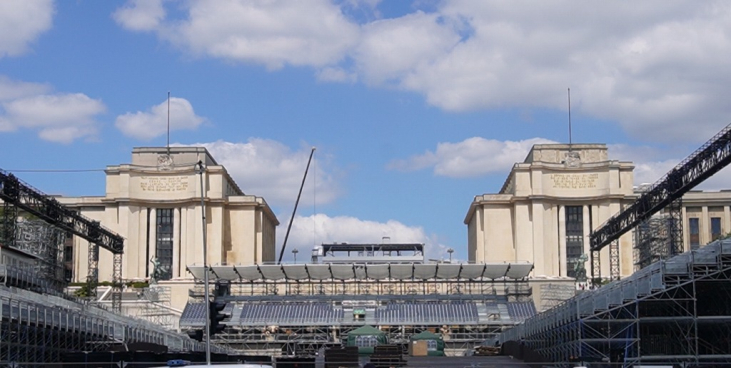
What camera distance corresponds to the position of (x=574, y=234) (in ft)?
449

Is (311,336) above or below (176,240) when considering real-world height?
below

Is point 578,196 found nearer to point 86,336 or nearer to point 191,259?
point 191,259

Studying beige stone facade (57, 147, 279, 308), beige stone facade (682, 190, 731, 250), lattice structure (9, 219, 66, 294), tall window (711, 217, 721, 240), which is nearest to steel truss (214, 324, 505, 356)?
lattice structure (9, 219, 66, 294)

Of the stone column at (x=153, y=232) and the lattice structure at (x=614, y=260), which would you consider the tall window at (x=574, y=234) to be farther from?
the stone column at (x=153, y=232)

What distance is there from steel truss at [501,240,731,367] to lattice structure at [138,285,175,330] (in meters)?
54.6

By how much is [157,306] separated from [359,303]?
810 inches

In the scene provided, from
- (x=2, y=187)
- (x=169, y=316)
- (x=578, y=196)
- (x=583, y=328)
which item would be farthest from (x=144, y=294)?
(x=583, y=328)

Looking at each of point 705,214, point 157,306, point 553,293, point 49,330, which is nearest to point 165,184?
point 157,306

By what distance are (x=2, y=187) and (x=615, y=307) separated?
4302 centimetres

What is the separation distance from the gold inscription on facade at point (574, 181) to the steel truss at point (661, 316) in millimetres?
79606

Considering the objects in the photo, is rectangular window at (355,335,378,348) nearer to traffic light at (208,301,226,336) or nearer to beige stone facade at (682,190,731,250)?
traffic light at (208,301,226,336)

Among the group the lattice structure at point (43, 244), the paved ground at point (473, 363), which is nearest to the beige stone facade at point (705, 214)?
the lattice structure at point (43, 244)

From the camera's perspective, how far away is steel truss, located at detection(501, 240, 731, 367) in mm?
51219

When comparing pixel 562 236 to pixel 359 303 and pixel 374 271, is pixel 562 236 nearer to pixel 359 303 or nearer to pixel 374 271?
pixel 374 271
